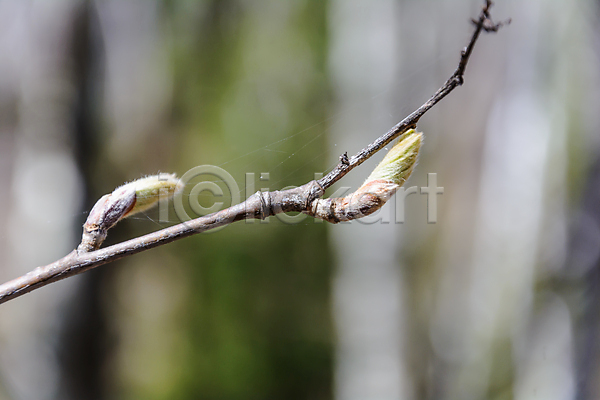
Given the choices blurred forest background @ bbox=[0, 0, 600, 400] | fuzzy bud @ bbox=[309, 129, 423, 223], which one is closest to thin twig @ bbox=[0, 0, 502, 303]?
fuzzy bud @ bbox=[309, 129, 423, 223]

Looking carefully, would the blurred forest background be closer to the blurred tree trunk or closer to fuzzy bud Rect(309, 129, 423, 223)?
the blurred tree trunk

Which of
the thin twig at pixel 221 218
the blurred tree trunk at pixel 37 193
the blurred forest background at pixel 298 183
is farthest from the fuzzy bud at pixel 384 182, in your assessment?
the blurred tree trunk at pixel 37 193

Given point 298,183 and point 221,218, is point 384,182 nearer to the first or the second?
point 221,218

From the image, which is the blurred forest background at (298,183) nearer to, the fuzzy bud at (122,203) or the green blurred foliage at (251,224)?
the green blurred foliage at (251,224)

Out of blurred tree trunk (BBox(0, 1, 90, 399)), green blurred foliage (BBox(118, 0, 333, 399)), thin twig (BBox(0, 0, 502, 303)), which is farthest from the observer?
green blurred foliage (BBox(118, 0, 333, 399))

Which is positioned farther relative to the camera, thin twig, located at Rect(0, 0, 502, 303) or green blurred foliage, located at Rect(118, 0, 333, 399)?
green blurred foliage, located at Rect(118, 0, 333, 399)

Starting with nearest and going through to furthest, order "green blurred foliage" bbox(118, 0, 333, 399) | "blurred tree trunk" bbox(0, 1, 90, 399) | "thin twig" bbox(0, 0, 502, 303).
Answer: "thin twig" bbox(0, 0, 502, 303)
"blurred tree trunk" bbox(0, 1, 90, 399)
"green blurred foliage" bbox(118, 0, 333, 399)
